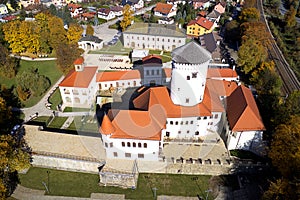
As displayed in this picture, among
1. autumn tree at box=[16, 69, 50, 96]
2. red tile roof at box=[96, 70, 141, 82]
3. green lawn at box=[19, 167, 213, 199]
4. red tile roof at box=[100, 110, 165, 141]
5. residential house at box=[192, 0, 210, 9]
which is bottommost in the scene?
green lawn at box=[19, 167, 213, 199]

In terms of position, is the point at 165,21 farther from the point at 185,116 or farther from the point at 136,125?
the point at 136,125

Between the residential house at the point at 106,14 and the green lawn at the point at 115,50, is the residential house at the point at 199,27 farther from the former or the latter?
the residential house at the point at 106,14

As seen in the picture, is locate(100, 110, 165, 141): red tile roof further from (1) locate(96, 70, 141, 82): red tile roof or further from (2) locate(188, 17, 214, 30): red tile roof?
(2) locate(188, 17, 214, 30): red tile roof

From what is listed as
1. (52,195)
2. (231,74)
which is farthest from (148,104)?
(231,74)

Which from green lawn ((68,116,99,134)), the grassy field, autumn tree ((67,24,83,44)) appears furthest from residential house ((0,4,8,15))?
green lawn ((68,116,99,134))

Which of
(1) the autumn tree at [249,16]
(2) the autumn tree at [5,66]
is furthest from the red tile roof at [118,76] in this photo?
(1) the autumn tree at [249,16]

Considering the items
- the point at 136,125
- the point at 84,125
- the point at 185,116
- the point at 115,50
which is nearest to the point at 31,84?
the point at 84,125

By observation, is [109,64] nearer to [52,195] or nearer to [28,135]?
[28,135]
